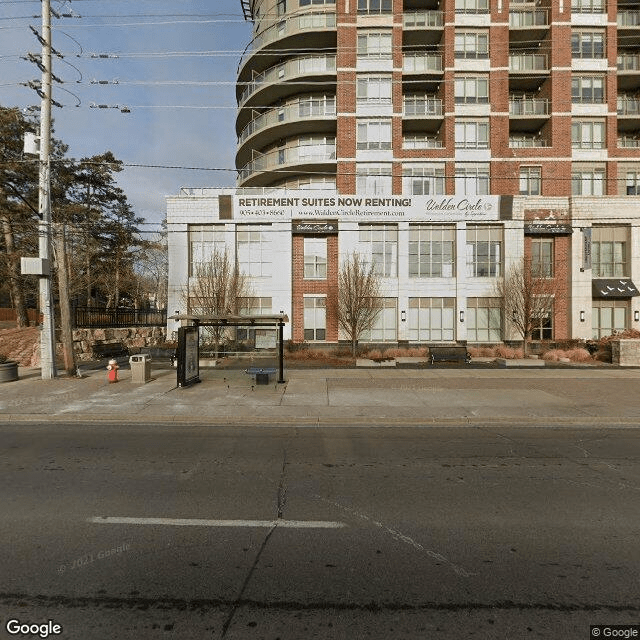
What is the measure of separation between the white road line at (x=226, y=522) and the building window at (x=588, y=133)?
31215 millimetres

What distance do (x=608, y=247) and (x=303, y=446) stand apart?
2729 cm

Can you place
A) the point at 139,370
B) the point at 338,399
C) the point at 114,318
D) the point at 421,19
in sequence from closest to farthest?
the point at 338,399
the point at 139,370
the point at 114,318
the point at 421,19

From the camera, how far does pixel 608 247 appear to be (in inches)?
974

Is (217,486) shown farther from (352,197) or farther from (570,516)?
(352,197)

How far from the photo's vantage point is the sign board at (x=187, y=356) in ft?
38.6

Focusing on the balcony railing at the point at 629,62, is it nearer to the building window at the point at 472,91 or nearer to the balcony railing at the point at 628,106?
the balcony railing at the point at 628,106

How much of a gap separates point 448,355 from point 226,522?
53.4ft

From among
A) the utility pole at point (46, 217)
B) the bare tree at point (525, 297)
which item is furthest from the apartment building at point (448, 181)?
the utility pole at point (46, 217)

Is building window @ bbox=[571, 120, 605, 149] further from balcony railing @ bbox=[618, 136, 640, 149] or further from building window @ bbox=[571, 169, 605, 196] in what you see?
balcony railing @ bbox=[618, 136, 640, 149]

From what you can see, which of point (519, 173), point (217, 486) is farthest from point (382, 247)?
point (217, 486)

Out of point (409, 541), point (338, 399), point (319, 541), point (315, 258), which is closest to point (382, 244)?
point (315, 258)

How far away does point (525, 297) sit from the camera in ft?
68.6

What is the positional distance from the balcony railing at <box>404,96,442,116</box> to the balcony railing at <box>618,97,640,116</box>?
525 inches

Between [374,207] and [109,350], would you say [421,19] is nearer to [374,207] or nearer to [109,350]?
[374,207]
